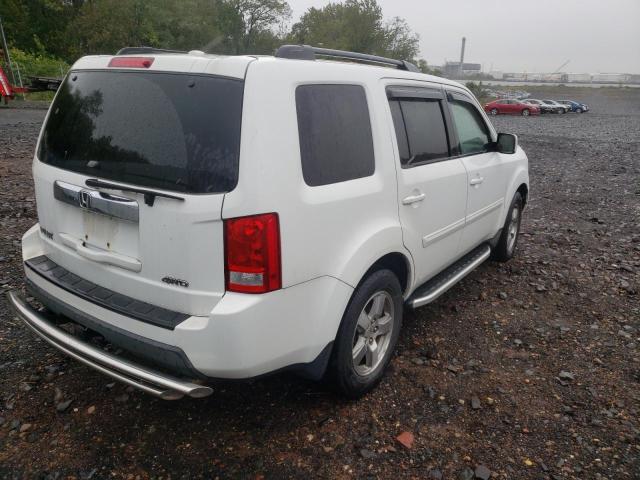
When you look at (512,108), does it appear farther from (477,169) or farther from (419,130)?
(419,130)

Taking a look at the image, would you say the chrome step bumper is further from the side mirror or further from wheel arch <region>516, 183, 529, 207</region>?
wheel arch <region>516, 183, 529, 207</region>

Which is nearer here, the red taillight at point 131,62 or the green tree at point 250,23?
the red taillight at point 131,62

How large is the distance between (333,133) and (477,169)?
1.93m

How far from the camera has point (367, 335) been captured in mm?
2980

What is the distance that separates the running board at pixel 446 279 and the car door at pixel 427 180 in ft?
0.30

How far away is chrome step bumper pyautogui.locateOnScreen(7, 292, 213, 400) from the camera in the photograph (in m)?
2.13

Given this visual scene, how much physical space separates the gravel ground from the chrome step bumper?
0.19 meters

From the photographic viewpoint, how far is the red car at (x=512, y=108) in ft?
123

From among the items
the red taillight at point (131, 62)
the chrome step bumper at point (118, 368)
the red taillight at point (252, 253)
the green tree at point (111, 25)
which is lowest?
the chrome step bumper at point (118, 368)

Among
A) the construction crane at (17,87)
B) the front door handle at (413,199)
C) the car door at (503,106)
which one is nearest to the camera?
the front door handle at (413,199)

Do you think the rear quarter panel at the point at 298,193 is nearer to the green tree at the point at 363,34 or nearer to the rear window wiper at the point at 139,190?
the rear window wiper at the point at 139,190

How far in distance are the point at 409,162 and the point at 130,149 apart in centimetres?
168

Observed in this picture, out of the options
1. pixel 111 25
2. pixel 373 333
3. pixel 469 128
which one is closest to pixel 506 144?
pixel 469 128

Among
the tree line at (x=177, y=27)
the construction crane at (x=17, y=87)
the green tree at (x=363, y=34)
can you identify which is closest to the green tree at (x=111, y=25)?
the tree line at (x=177, y=27)
